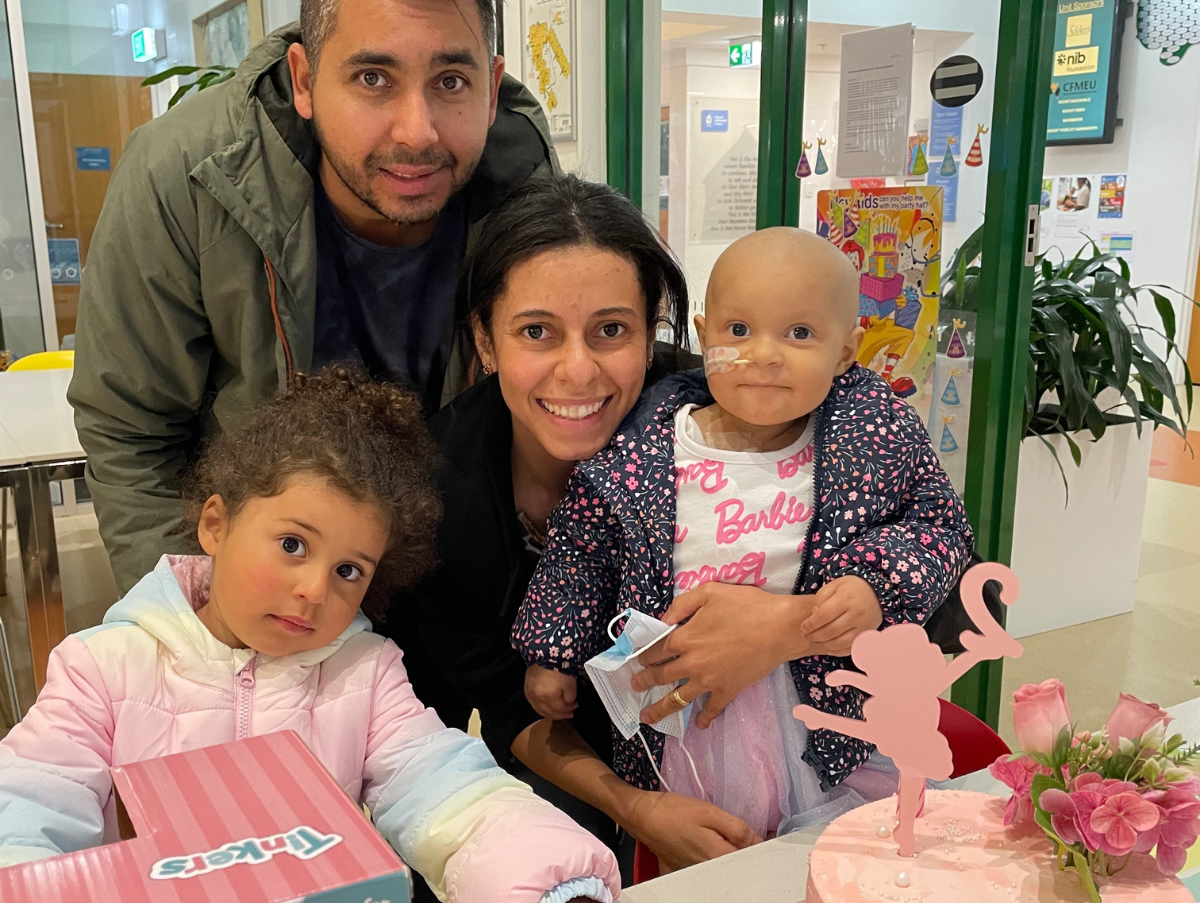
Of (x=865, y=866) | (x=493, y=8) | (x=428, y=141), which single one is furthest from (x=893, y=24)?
(x=865, y=866)

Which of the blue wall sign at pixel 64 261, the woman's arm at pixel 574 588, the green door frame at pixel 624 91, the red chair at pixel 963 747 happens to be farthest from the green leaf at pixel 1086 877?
the blue wall sign at pixel 64 261

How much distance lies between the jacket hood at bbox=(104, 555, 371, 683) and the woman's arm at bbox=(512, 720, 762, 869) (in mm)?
347

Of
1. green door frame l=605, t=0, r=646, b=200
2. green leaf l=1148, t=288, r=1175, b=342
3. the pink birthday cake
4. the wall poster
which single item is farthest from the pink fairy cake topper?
the wall poster

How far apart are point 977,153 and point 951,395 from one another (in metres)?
0.60

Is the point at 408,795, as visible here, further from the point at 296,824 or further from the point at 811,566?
the point at 811,566

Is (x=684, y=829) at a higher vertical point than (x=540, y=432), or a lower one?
lower

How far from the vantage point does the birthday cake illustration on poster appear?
8.57ft

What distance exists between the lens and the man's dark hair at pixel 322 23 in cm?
144

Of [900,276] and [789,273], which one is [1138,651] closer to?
[900,276]

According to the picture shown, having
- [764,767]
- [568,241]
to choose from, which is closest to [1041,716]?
[764,767]

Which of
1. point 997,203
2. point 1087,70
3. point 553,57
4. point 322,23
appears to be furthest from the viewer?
point 1087,70

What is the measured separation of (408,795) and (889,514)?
0.64m

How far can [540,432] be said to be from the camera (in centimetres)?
132

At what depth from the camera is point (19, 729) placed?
3.33ft
